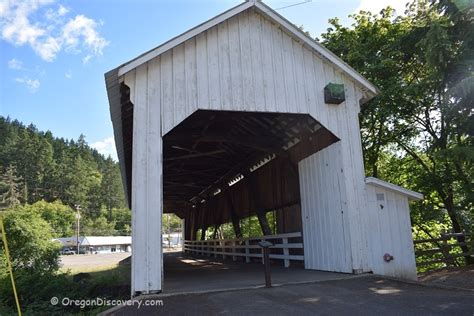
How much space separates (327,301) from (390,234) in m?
2.94

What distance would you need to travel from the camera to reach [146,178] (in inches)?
253

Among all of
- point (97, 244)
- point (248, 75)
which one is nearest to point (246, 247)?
point (248, 75)

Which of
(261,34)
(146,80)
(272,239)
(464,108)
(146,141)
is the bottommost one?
(272,239)

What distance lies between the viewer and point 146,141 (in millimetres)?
6578

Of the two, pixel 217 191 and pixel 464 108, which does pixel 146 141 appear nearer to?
pixel 464 108

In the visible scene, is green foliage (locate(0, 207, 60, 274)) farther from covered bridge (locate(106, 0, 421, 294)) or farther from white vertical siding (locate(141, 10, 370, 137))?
white vertical siding (locate(141, 10, 370, 137))

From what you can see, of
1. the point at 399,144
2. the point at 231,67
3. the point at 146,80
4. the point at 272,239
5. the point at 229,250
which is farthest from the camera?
the point at 229,250

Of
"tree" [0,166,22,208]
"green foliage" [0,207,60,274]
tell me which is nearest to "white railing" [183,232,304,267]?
"green foliage" [0,207,60,274]

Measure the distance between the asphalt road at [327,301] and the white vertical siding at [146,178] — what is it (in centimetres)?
60

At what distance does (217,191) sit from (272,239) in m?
8.33

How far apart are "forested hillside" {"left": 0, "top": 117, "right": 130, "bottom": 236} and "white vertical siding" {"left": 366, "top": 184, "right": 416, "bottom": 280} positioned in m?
58.5

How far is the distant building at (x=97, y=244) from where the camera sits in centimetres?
5850

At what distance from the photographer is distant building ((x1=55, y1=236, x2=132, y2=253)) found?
58.5 metres

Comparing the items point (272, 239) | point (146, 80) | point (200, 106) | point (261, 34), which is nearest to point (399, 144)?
point (272, 239)
